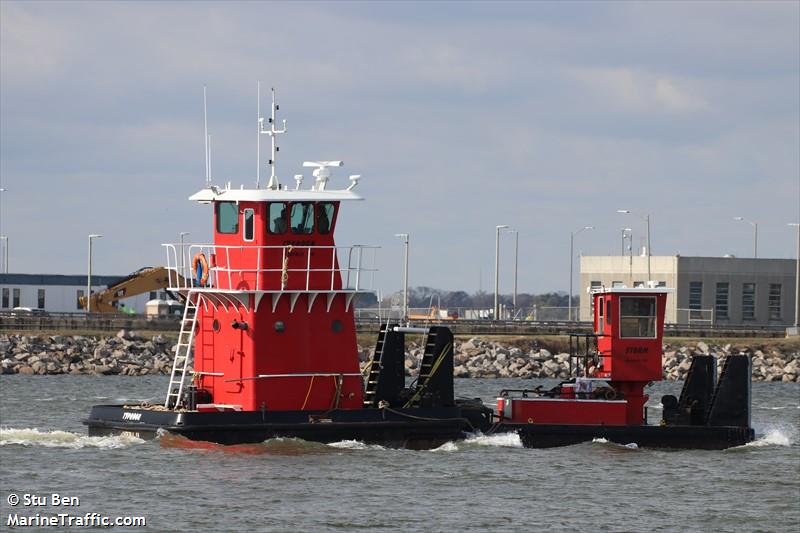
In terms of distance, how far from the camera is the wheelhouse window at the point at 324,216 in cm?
2795

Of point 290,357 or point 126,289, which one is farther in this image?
point 126,289

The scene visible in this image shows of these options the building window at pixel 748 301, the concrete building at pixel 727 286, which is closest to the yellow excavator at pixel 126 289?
the concrete building at pixel 727 286

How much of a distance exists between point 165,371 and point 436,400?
3309 centimetres

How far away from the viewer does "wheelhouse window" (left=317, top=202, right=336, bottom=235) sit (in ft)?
91.7

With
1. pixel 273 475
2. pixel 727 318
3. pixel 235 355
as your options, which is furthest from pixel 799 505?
pixel 727 318

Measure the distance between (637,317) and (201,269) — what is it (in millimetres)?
8345

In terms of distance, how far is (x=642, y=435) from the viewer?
2969 centimetres

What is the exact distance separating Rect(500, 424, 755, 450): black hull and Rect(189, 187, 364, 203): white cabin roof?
531 cm

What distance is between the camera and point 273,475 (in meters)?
24.6

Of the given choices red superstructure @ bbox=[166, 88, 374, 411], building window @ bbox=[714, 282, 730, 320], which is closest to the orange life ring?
red superstructure @ bbox=[166, 88, 374, 411]

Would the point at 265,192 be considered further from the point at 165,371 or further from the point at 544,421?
the point at 165,371

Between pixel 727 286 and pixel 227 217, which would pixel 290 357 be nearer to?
pixel 227 217

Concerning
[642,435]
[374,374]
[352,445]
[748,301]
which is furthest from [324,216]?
[748,301]

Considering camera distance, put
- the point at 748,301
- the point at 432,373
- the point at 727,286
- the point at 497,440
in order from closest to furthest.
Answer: the point at 432,373
the point at 497,440
the point at 727,286
the point at 748,301
